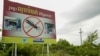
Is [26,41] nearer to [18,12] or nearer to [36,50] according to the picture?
[18,12]

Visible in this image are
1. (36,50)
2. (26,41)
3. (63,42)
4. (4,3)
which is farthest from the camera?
(63,42)

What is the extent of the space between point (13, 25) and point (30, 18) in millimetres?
1148

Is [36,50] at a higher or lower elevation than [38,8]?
lower

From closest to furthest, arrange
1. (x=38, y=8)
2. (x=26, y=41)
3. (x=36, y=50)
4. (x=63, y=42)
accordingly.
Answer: (x=26, y=41) < (x=38, y=8) < (x=36, y=50) < (x=63, y=42)

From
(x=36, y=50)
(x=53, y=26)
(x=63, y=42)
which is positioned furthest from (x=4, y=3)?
(x=63, y=42)

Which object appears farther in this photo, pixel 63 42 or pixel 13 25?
pixel 63 42

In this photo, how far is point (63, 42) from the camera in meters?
36.3

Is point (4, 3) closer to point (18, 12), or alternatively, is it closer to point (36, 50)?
point (18, 12)

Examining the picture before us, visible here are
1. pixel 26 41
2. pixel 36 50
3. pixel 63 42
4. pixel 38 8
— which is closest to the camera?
pixel 26 41

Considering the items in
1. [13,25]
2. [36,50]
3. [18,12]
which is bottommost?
[36,50]

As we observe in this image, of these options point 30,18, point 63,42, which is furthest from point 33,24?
point 63,42

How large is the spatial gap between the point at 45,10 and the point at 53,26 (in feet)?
3.63

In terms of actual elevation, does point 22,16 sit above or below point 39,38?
above

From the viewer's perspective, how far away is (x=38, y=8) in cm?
1141
